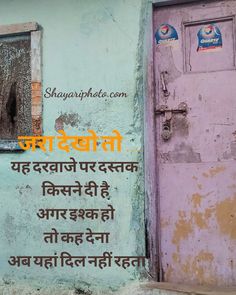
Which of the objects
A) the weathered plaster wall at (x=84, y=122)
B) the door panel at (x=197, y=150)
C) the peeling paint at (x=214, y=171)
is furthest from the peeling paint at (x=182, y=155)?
the weathered plaster wall at (x=84, y=122)

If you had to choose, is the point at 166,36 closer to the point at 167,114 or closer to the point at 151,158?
the point at 167,114

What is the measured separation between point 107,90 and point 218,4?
1.14 metres

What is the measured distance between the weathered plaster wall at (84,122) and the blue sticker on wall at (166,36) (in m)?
0.17

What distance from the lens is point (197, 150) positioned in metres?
3.62

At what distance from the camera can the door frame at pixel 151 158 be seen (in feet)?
11.8

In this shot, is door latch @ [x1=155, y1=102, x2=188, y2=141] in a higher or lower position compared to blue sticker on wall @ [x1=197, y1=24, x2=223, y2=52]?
lower

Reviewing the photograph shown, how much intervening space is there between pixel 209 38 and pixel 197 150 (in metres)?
0.91

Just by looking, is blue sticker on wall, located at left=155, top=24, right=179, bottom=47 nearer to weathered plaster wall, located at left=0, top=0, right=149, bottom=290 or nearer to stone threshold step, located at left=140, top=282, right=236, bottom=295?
weathered plaster wall, located at left=0, top=0, right=149, bottom=290

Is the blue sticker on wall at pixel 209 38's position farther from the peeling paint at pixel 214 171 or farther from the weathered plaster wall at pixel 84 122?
the peeling paint at pixel 214 171

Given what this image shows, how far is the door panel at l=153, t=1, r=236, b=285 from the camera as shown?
3.53 meters

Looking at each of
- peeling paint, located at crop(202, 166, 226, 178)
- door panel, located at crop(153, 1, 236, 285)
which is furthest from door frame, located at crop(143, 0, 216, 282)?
peeling paint, located at crop(202, 166, 226, 178)

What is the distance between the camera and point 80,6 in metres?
3.92

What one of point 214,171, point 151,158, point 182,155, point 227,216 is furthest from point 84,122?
point 227,216

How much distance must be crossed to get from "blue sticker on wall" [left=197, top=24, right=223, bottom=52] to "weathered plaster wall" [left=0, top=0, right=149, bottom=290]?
50 centimetres
